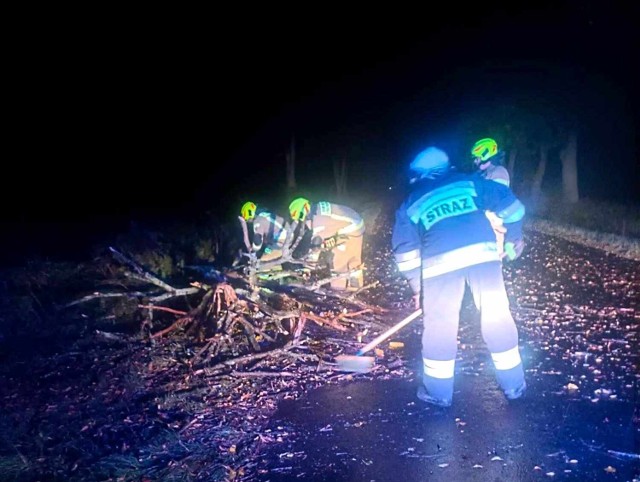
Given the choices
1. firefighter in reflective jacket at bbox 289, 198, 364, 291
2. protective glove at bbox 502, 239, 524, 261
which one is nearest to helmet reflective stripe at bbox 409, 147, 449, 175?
protective glove at bbox 502, 239, 524, 261

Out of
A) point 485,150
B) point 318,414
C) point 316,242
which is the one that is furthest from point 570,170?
point 318,414

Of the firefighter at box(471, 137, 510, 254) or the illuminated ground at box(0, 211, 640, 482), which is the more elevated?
the firefighter at box(471, 137, 510, 254)

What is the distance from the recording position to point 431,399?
165 inches

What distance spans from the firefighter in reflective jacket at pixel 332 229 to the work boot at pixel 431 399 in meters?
2.97

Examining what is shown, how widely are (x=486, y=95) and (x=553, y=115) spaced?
4011 mm

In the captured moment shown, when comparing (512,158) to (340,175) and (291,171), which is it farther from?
(340,175)

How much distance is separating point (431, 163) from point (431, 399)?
5.83 ft

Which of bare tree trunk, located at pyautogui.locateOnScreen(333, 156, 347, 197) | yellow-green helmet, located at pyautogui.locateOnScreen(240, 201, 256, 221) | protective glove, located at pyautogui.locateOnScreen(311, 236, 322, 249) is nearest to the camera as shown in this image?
protective glove, located at pyautogui.locateOnScreen(311, 236, 322, 249)

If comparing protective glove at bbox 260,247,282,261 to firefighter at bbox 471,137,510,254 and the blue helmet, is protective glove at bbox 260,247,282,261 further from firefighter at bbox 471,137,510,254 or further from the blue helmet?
the blue helmet

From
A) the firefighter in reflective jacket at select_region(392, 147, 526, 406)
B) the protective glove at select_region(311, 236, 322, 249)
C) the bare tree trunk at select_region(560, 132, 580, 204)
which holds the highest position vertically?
the bare tree trunk at select_region(560, 132, 580, 204)

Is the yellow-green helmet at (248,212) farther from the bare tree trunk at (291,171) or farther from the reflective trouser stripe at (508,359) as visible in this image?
the bare tree trunk at (291,171)

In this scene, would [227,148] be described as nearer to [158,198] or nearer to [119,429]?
[158,198]

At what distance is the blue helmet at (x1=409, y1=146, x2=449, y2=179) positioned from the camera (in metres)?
4.34

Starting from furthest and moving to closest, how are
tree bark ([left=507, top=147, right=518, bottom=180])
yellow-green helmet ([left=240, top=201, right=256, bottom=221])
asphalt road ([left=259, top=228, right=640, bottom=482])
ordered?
1. tree bark ([left=507, top=147, right=518, bottom=180])
2. yellow-green helmet ([left=240, top=201, right=256, bottom=221])
3. asphalt road ([left=259, top=228, right=640, bottom=482])
